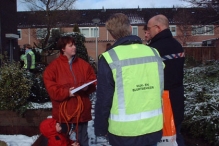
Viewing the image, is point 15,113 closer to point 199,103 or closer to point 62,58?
point 62,58

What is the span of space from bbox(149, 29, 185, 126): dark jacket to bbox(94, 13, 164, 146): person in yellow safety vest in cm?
68

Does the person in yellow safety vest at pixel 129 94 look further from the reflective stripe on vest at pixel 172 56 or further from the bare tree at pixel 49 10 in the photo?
the bare tree at pixel 49 10

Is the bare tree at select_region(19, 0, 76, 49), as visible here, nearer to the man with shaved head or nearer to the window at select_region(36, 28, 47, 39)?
the window at select_region(36, 28, 47, 39)

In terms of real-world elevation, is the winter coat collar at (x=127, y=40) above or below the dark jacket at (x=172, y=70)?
above

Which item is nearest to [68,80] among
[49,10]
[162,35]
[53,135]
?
[53,135]

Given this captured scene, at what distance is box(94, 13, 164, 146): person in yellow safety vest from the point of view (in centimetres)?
281

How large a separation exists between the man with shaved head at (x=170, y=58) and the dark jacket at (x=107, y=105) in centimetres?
77

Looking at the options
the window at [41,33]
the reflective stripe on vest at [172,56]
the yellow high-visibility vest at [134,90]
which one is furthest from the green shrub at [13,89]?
the window at [41,33]

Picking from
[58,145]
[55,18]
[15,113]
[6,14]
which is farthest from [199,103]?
[55,18]

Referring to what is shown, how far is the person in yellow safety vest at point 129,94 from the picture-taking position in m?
2.81

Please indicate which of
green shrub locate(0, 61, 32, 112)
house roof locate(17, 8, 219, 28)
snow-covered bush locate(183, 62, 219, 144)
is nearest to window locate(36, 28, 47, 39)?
house roof locate(17, 8, 219, 28)

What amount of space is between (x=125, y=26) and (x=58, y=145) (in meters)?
1.83

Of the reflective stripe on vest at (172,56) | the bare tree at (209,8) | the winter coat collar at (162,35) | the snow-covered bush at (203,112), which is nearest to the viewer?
the reflective stripe on vest at (172,56)

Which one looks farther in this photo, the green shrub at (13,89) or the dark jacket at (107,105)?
the green shrub at (13,89)
